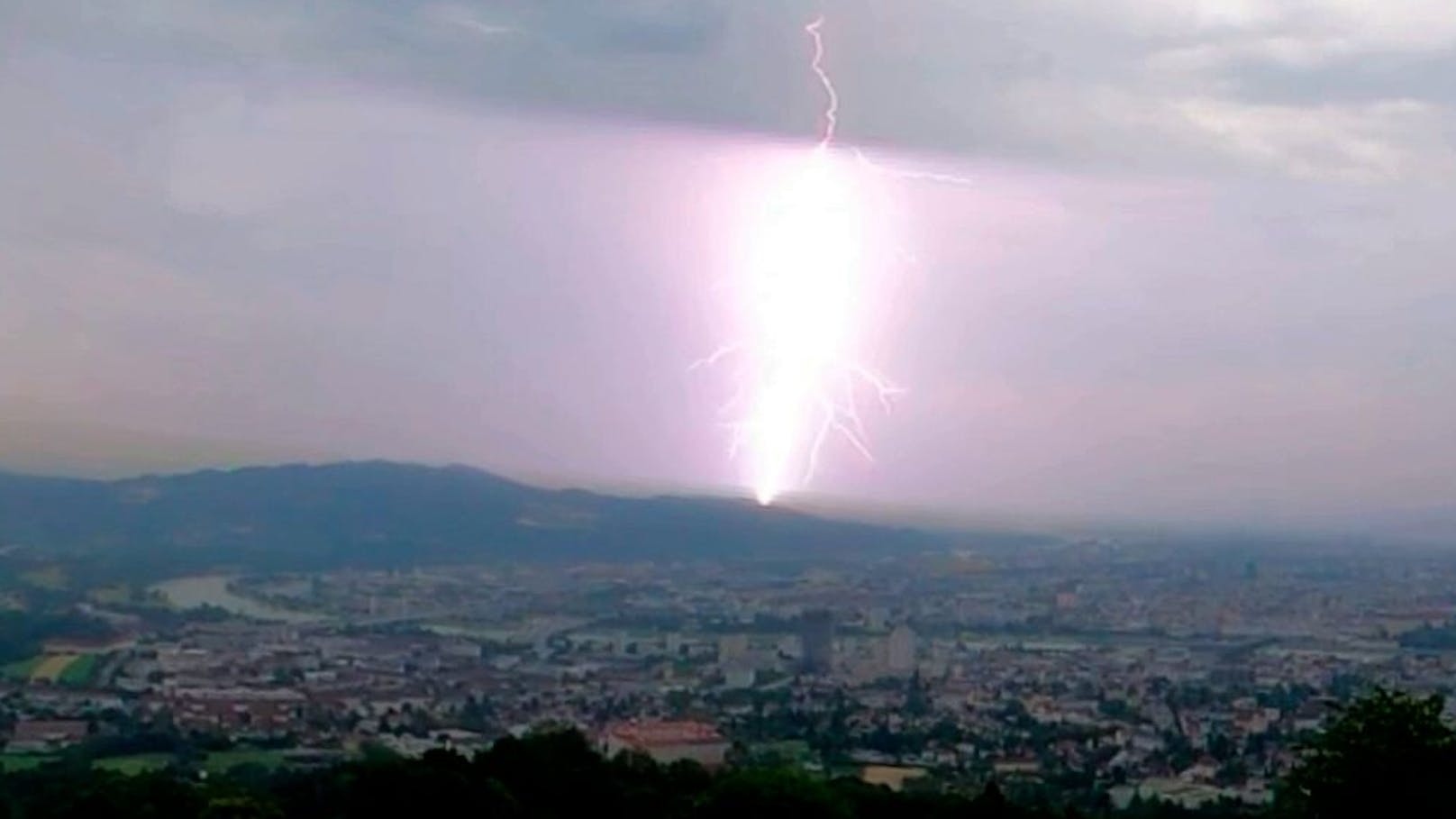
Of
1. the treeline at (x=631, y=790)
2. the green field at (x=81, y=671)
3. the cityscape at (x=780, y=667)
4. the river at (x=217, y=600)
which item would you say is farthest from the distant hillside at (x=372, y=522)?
the treeline at (x=631, y=790)

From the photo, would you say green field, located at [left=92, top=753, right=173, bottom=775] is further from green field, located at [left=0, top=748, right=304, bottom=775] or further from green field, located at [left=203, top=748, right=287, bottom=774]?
green field, located at [left=203, top=748, right=287, bottom=774]

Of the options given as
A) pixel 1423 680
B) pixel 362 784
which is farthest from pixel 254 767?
pixel 1423 680

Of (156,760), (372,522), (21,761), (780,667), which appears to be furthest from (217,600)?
(21,761)

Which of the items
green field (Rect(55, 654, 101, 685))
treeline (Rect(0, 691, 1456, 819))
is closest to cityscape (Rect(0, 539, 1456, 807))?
green field (Rect(55, 654, 101, 685))

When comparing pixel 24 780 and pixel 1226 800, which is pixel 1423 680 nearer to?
pixel 1226 800

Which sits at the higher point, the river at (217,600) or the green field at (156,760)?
the river at (217,600)

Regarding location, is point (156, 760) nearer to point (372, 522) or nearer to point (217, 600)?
point (217, 600)

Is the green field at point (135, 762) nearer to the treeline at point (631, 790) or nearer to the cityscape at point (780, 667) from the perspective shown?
the cityscape at point (780, 667)
